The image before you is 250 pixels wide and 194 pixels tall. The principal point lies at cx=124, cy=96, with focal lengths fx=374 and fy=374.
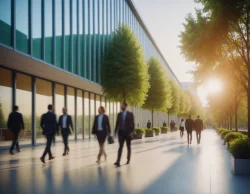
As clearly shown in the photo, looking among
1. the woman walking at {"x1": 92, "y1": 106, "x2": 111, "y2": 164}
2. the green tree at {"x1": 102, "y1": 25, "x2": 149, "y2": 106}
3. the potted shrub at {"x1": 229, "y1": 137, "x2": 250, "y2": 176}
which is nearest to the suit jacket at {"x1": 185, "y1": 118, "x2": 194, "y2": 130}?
the green tree at {"x1": 102, "y1": 25, "x2": 149, "y2": 106}

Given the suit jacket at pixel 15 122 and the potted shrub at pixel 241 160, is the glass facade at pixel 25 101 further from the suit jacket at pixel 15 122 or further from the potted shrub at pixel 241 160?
the potted shrub at pixel 241 160

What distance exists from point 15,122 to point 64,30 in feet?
37.0

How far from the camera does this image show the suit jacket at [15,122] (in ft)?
49.9

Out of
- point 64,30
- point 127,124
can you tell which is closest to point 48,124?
point 127,124

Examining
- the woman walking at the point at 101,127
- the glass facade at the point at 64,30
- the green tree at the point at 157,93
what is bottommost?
Result: the woman walking at the point at 101,127

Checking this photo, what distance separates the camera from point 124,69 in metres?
30.9

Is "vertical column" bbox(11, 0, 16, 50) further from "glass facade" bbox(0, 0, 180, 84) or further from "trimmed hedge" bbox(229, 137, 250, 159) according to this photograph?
"trimmed hedge" bbox(229, 137, 250, 159)

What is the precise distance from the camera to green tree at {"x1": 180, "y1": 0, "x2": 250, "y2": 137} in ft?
56.2

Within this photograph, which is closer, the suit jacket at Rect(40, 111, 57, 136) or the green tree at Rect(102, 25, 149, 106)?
the suit jacket at Rect(40, 111, 57, 136)

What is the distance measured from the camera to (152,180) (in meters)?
8.41

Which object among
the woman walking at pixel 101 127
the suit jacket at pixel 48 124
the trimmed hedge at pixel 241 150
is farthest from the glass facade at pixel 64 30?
the trimmed hedge at pixel 241 150

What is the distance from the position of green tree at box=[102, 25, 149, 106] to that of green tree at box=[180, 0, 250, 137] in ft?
35.1

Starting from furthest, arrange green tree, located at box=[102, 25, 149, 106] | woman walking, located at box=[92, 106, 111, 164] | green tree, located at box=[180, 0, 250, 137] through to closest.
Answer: green tree, located at box=[102, 25, 149, 106] → green tree, located at box=[180, 0, 250, 137] → woman walking, located at box=[92, 106, 111, 164]

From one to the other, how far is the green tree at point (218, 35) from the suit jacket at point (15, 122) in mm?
9588
